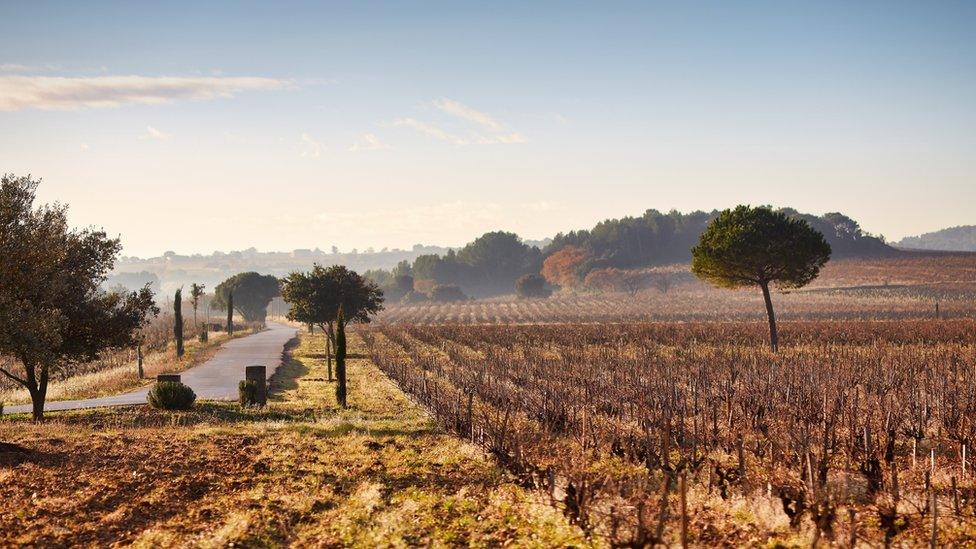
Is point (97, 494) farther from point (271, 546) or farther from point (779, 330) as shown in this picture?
point (779, 330)

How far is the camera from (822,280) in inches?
4808

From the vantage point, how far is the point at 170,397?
2750 centimetres

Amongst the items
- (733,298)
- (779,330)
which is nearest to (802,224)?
(779,330)

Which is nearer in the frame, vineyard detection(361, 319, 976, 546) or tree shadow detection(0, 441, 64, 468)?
vineyard detection(361, 319, 976, 546)

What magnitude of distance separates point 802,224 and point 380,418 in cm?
3146

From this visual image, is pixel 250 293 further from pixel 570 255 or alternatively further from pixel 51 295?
pixel 51 295

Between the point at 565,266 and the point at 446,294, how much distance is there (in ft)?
90.7

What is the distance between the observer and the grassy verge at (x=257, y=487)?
13.1 metres

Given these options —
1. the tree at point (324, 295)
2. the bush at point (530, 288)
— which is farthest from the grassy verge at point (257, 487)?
the bush at point (530, 288)

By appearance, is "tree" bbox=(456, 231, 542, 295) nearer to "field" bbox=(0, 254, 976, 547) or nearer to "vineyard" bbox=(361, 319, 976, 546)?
"vineyard" bbox=(361, 319, 976, 546)

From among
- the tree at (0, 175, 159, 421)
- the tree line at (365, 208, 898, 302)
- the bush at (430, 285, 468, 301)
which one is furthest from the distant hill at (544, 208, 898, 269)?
the tree at (0, 175, 159, 421)

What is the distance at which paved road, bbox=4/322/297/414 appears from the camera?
29844mm

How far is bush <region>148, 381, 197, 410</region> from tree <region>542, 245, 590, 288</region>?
437ft

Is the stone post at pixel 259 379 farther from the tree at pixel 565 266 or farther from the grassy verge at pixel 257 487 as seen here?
the tree at pixel 565 266
